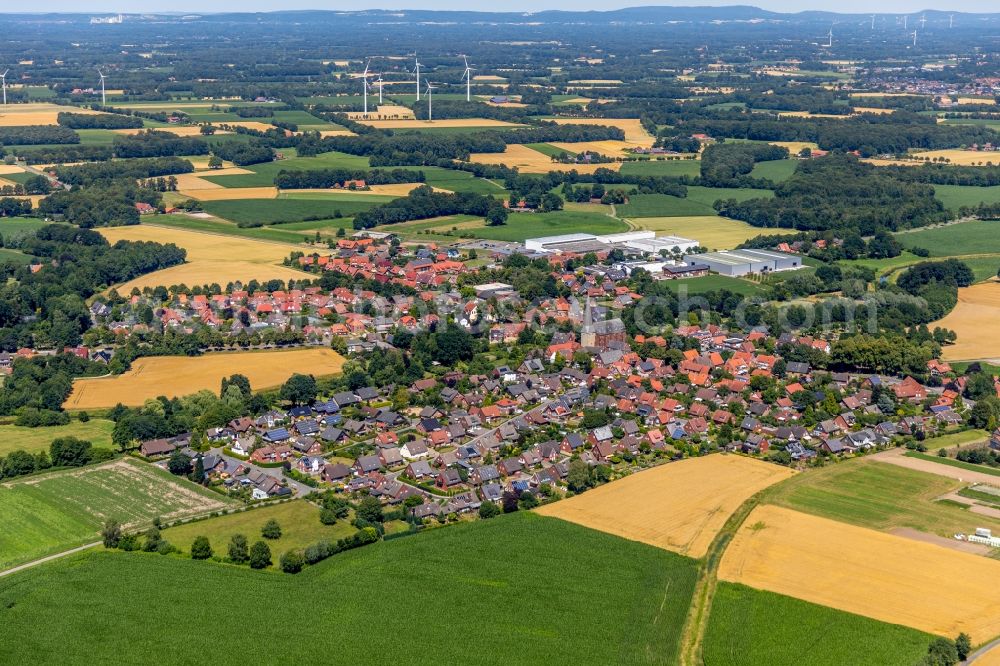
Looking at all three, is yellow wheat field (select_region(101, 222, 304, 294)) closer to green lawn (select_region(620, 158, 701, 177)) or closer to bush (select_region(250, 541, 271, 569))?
bush (select_region(250, 541, 271, 569))

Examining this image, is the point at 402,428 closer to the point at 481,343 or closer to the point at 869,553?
the point at 481,343

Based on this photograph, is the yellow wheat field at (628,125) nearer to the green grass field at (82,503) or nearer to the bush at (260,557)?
the green grass field at (82,503)

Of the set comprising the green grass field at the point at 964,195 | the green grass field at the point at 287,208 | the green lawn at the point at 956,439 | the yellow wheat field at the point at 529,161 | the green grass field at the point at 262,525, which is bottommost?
the green grass field at the point at 262,525

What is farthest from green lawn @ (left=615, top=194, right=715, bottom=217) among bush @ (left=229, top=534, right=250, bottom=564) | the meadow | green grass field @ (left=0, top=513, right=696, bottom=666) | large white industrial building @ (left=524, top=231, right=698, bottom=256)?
bush @ (left=229, top=534, right=250, bottom=564)

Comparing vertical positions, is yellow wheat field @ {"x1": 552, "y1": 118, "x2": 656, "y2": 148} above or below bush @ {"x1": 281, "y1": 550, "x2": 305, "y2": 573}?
above

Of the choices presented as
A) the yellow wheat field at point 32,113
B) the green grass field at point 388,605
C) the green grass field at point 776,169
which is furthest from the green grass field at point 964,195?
the yellow wheat field at point 32,113

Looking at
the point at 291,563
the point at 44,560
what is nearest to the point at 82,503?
the point at 44,560
